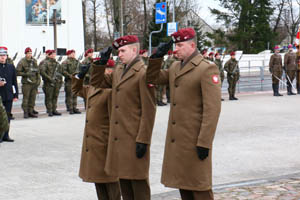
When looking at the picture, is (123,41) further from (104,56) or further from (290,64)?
(290,64)

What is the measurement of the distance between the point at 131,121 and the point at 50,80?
11729 mm

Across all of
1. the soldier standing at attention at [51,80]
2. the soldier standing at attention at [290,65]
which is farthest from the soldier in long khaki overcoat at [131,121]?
the soldier standing at attention at [290,65]

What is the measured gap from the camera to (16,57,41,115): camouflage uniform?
54.8 ft

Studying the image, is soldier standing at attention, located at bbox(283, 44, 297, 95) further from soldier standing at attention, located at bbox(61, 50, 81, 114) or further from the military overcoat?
the military overcoat

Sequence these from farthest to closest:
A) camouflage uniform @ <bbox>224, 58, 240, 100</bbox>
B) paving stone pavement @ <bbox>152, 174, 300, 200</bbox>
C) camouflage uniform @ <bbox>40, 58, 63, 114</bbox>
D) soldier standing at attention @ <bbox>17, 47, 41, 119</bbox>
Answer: camouflage uniform @ <bbox>224, 58, 240, 100</bbox> < camouflage uniform @ <bbox>40, 58, 63, 114</bbox> < soldier standing at attention @ <bbox>17, 47, 41, 119</bbox> < paving stone pavement @ <bbox>152, 174, 300, 200</bbox>

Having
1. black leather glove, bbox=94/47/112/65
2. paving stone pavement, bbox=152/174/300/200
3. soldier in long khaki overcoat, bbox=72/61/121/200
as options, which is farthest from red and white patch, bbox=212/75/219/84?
paving stone pavement, bbox=152/174/300/200

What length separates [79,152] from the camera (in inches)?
421

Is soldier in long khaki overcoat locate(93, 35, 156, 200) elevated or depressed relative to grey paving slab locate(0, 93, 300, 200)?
elevated

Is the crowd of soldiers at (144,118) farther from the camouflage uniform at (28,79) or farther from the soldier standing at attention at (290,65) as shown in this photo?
the soldier standing at attention at (290,65)

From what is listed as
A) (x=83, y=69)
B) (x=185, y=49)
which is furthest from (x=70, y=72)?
(x=185, y=49)

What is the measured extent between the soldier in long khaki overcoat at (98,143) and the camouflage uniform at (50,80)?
11192mm

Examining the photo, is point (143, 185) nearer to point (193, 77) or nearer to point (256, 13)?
point (193, 77)

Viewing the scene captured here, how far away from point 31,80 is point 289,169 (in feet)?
31.5

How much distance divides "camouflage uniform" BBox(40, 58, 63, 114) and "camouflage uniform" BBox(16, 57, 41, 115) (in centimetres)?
30
